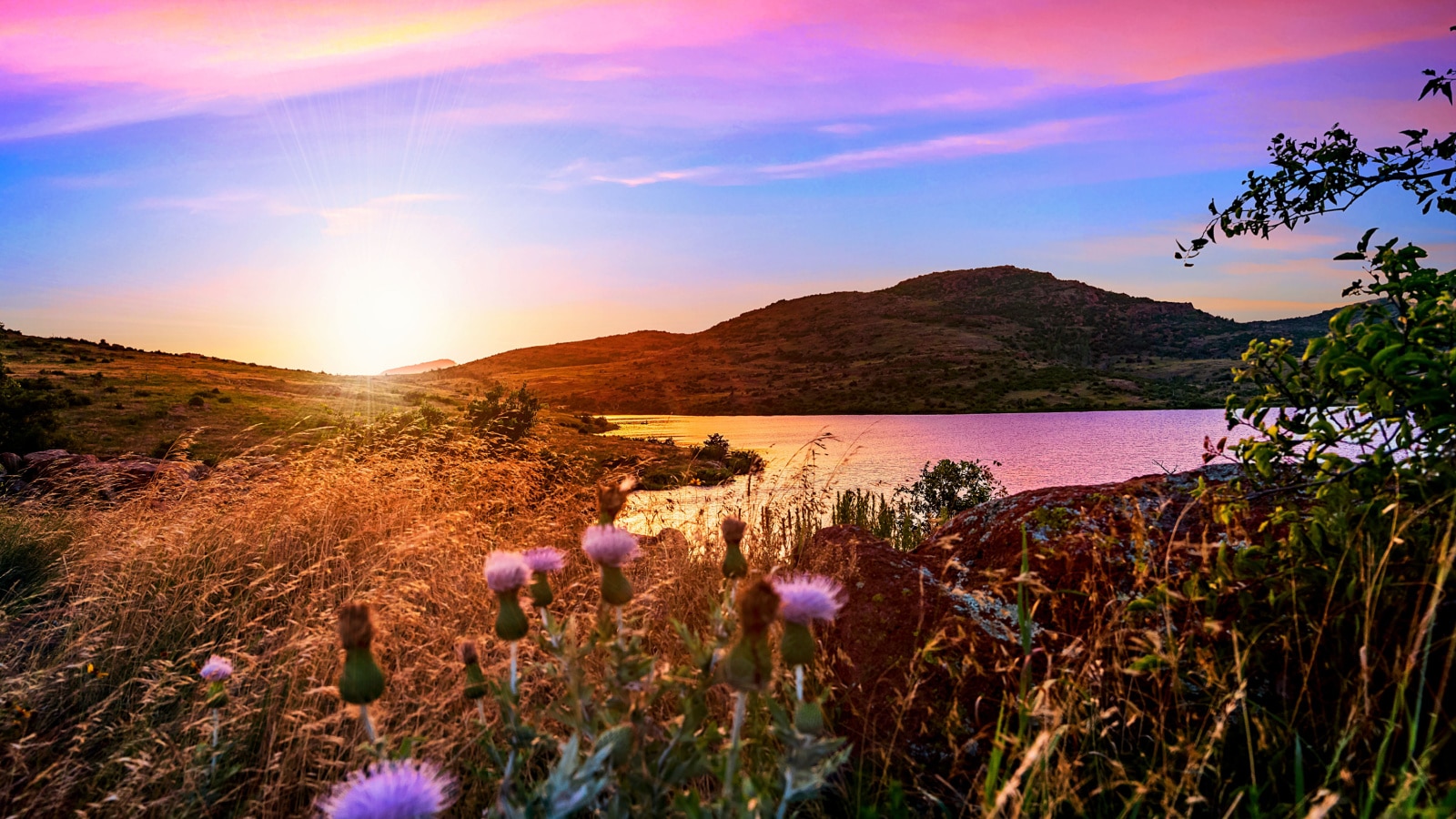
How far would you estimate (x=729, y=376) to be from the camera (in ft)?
289

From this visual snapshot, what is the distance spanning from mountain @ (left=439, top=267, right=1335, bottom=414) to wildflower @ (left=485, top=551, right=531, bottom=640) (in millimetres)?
54643

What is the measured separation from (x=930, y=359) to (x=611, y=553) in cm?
9192

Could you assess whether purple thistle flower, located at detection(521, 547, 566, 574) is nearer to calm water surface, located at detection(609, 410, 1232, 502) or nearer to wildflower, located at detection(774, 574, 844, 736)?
wildflower, located at detection(774, 574, 844, 736)

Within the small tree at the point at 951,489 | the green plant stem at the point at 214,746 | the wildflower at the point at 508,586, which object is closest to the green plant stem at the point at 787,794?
the wildflower at the point at 508,586

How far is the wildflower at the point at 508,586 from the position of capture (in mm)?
1924

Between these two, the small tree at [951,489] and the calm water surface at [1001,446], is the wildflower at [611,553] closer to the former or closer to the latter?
the calm water surface at [1001,446]

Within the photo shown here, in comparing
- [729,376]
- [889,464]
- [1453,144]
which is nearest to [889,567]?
[1453,144]

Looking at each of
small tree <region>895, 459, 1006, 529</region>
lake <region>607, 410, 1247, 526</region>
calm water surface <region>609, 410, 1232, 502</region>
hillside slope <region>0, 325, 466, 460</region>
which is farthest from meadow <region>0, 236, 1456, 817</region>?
small tree <region>895, 459, 1006, 529</region>

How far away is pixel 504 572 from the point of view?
6.34 ft

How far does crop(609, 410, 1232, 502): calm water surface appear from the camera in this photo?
51.6ft

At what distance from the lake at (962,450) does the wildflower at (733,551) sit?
3.05 m

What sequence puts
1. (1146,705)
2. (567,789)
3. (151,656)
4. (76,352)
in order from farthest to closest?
1. (76,352)
2. (151,656)
3. (1146,705)
4. (567,789)

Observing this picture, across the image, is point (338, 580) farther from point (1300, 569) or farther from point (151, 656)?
point (1300, 569)

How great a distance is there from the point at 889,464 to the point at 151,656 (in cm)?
2154
